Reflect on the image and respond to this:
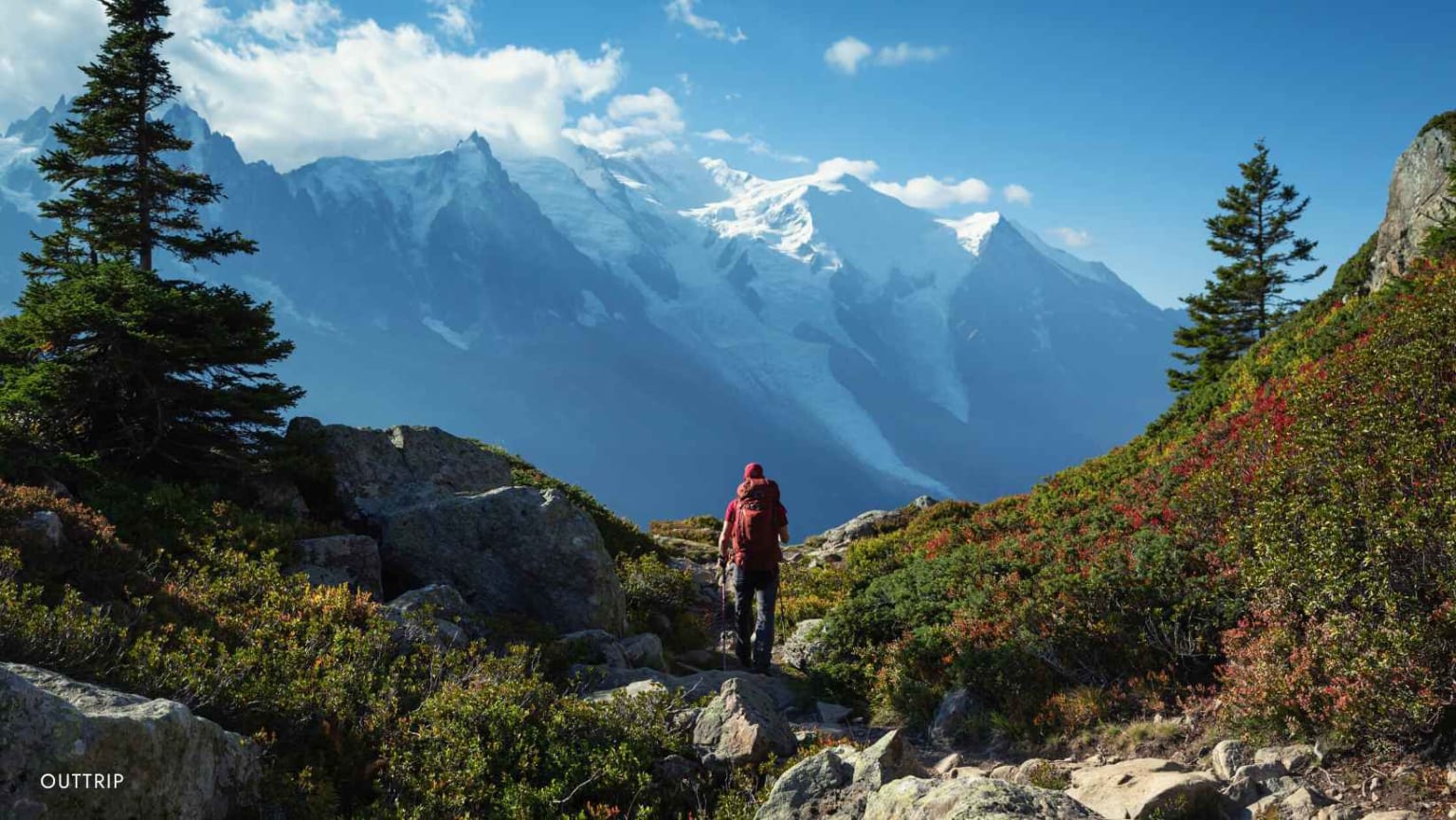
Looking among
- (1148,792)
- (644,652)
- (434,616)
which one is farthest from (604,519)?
(1148,792)

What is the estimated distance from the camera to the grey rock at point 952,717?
9.16 metres

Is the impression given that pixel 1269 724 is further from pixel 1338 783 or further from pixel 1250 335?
pixel 1250 335

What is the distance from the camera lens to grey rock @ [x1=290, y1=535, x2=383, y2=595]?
1068cm

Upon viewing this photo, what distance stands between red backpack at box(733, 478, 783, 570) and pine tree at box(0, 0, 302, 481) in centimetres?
883

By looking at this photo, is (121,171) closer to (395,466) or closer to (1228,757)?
(395,466)

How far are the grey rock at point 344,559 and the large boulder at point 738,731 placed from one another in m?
5.95

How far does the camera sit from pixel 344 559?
36.3 ft

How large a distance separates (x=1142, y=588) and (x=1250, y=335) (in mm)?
42978

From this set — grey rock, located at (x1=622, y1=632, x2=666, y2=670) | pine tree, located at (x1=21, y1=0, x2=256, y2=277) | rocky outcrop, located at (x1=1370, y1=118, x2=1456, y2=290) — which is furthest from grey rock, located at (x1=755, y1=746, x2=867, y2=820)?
rocky outcrop, located at (x1=1370, y1=118, x2=1456, y2=290)

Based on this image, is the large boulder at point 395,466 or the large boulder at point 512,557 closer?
the large boulder at point 512,557

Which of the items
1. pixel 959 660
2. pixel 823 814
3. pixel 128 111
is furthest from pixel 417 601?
pixel 128 111

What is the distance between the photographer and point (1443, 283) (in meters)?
13.8

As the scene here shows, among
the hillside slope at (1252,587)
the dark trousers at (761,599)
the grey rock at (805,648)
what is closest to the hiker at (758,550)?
the dark trousers at (761,599)

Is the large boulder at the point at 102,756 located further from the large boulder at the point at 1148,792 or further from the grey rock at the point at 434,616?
the large boulder at the point at 1148,792
